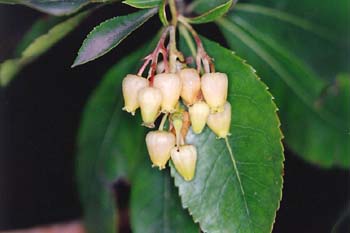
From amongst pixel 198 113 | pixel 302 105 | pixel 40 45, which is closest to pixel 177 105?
pixel 198 113

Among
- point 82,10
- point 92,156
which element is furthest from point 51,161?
point 82,10

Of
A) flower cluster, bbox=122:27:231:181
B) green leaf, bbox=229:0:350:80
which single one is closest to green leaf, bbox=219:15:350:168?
green leaf, bbox=229:0:350:80

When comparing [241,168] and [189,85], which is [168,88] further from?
[241,168]

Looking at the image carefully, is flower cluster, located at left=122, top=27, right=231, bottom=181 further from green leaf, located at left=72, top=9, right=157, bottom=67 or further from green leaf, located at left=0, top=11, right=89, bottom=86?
green leaf, located at left=0, top=11, right=89, bottom=86

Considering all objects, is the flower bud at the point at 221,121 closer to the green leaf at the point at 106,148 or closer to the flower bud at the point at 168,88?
the flower bud at the point at 168,88

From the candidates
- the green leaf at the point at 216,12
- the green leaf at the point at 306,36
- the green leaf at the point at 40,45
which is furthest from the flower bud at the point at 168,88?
the green leaf at the point at 306,36

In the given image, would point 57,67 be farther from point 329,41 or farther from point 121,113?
point 329,41

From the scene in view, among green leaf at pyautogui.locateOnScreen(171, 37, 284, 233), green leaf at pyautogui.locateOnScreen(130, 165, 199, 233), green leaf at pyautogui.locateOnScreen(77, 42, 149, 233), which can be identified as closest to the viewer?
green leaf at pyautogui.locateOnScreen(171, 37, 284, 233)
